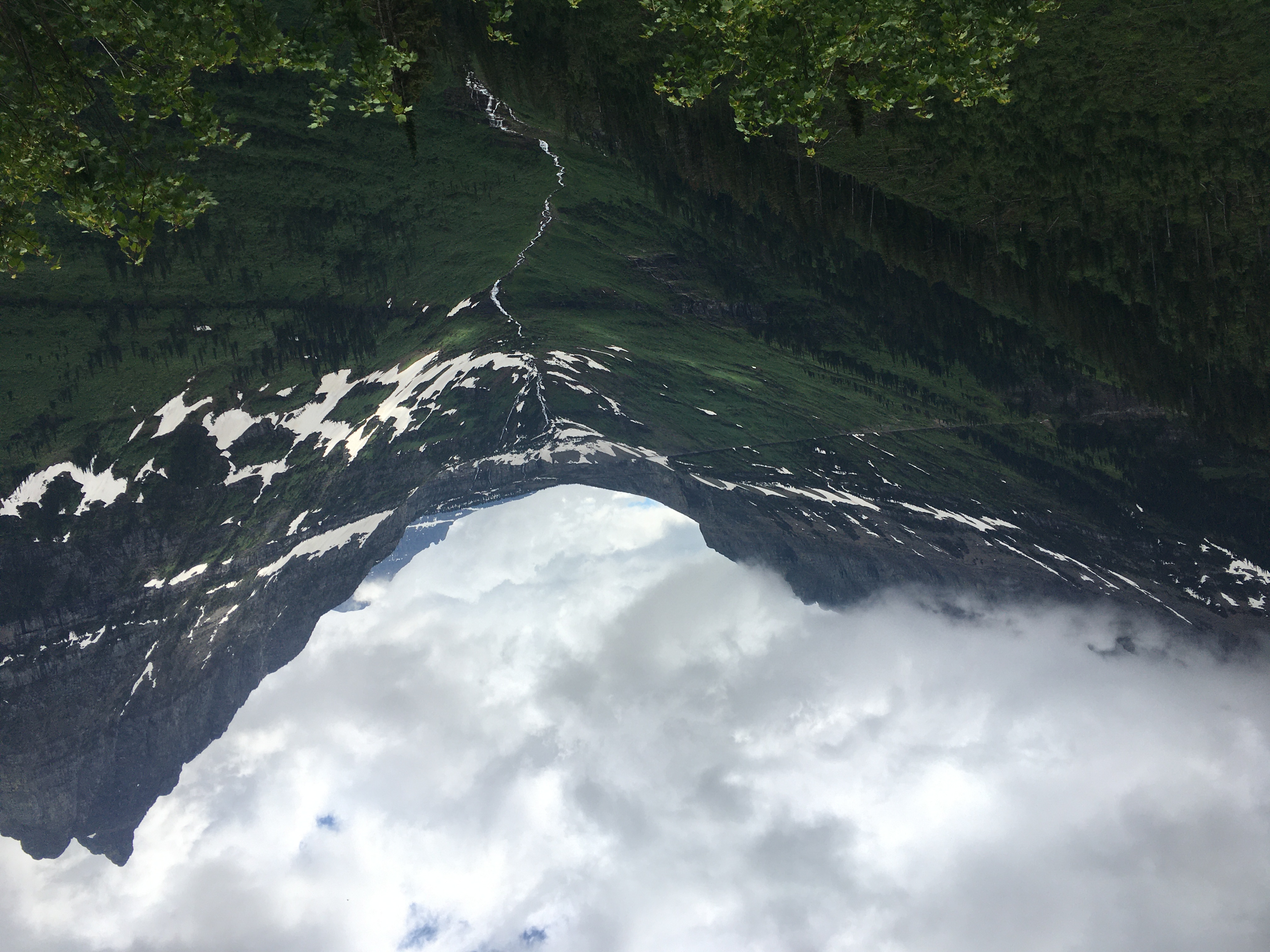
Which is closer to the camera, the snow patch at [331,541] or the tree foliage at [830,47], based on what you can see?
the tree foliage at [830,47]

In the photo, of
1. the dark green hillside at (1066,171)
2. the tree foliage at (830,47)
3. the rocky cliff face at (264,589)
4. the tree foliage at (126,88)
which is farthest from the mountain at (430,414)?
the tree foliage at (126,88)

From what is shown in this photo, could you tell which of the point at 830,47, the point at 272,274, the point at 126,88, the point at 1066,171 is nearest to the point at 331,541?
the point at 272,274

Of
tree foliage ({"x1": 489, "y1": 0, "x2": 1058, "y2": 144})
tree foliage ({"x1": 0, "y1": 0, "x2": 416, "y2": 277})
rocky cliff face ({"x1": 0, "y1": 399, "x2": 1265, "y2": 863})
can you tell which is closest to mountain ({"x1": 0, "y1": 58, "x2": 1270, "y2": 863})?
rocky cliff face ({"x1": 0, "y1": 399, "x2": 1265, "y2": 863})

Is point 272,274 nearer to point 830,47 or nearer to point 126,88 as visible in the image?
point 126,88

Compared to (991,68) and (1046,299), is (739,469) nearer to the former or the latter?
(1046,299)

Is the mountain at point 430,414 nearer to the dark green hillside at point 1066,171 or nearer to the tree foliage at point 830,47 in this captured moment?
the dark green hillside at point 1066,171

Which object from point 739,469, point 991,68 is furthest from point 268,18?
point 739,469
